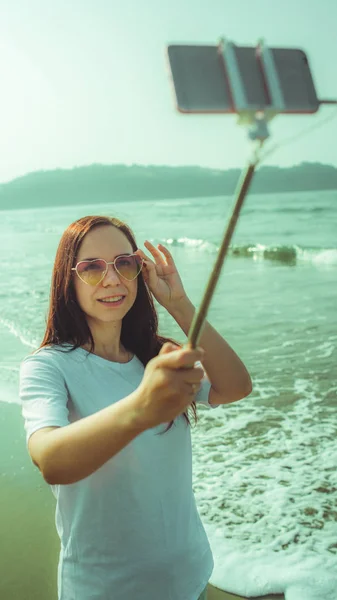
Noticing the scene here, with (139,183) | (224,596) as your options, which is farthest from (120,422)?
(139,183)

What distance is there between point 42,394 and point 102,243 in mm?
713

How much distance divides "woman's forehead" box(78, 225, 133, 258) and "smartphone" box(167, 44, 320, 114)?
4.07 ft

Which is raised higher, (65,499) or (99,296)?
(99,296)

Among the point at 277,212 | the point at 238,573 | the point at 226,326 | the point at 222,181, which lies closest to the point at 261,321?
the point at 226,326

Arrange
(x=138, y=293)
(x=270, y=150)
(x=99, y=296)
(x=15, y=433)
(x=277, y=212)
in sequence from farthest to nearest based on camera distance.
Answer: (x=277, y=212) < (x=15, y=433) < (x=138, y=293) < (x=99, y=296) < (x=270, y=150)

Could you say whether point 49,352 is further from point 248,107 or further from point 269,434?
point 269,434

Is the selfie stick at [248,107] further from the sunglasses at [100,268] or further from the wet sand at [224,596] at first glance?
the wet sand at [224,596]

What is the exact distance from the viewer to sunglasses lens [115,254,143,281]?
2.25 meters

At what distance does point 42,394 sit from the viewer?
5.90 ft

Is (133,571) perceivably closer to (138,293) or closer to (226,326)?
(138,293)

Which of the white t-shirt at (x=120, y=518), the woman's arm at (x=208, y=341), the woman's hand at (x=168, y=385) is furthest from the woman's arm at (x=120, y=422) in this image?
the woman's arm at (x=208, y=341)

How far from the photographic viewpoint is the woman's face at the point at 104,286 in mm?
2225

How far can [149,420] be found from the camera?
1325mm

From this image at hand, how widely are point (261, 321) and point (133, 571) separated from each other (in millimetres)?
9076
